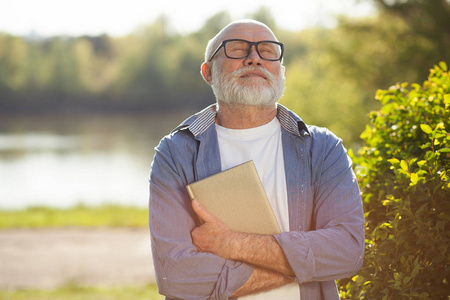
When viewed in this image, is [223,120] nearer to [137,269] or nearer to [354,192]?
[354,192]

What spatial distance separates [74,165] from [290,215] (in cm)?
3012

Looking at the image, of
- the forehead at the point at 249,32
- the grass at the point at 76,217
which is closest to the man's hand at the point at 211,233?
the forehead at the point at 249,32

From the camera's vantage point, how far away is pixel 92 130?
176 feet

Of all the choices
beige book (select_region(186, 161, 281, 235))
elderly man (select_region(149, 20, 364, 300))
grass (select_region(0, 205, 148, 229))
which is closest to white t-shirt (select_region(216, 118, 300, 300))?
elderly man (select_region(149, 20, 364, 300))

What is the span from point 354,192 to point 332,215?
0.14 m

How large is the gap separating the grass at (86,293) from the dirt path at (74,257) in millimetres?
499

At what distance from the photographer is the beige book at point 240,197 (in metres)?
2.20

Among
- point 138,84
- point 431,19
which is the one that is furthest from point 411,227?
point 138,84

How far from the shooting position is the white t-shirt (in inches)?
90.7

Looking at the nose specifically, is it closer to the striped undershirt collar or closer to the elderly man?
the elderly man

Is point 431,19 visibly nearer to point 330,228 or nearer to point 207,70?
point 207,70

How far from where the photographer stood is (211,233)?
217 cm

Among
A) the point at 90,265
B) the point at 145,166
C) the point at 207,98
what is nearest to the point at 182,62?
the point at 207,98

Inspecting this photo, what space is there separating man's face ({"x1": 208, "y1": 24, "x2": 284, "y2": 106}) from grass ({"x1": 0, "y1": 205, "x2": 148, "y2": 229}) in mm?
10848
